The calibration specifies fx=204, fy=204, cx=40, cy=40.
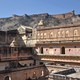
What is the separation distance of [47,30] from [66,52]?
566cm

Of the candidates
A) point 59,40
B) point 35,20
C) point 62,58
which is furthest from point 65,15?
point 62,58

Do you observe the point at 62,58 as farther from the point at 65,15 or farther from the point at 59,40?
the point at 65,15

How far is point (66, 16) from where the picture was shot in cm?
5622

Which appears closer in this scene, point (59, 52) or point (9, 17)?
point (59, 52)

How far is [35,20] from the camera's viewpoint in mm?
61062

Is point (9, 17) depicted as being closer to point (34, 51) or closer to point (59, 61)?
point (34, 51)

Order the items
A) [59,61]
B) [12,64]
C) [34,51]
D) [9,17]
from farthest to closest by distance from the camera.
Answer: [9,17] < [34,51] < [59,61] < [12,64]

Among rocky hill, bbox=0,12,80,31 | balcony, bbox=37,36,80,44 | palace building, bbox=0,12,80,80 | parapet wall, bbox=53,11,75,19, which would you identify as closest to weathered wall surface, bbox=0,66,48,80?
palace building, bbox=0,12,80,80

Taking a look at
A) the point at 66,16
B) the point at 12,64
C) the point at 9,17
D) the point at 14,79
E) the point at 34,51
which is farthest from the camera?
the point at 9,17

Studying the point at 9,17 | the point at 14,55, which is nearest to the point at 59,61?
the point at 14,55

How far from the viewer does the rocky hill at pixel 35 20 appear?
54.9 metres

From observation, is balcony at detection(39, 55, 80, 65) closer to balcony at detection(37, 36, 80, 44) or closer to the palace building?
the palace building

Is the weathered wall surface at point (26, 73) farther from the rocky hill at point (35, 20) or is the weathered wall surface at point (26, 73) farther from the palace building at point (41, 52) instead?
the rocky hill at point (35, 20)

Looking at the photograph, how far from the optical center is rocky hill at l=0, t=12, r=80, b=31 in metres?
54.9
